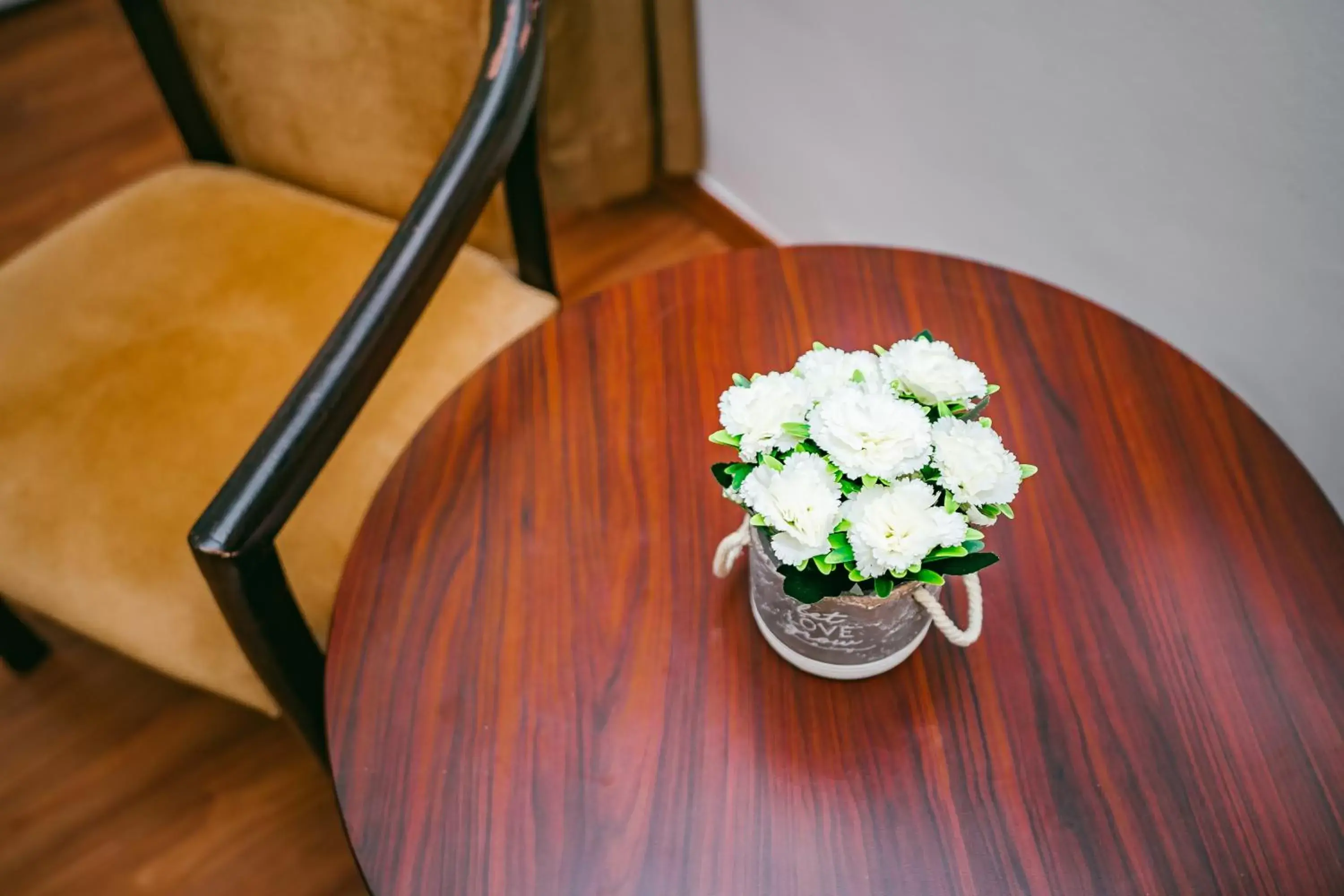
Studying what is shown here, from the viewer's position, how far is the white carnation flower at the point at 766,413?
0.55 m

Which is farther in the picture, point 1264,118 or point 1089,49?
point 1089,49

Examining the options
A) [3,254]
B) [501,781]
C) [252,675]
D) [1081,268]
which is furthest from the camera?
[3,254]

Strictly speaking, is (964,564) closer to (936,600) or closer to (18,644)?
(936,600)

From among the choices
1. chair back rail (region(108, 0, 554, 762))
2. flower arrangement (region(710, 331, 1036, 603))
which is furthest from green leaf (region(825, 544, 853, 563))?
chair back rail (region(108, 0, 554, 762))

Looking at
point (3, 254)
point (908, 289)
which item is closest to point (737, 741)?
point (908, 289)

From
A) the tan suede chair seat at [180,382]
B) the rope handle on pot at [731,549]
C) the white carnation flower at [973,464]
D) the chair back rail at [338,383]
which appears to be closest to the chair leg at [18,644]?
the tan suede chair seat at [180,382]

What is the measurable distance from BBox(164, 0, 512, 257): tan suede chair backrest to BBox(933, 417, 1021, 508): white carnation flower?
64 cm

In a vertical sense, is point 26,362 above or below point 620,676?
above

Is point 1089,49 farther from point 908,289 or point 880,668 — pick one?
point 880,668

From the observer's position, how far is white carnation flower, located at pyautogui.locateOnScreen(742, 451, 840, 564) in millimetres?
518

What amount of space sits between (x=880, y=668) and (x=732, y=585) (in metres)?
0.13

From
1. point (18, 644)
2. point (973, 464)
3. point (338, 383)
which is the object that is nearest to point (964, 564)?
point (973, 464)

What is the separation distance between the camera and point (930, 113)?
1.30 m

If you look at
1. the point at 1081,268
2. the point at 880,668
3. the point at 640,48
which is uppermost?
the point at 640,48
